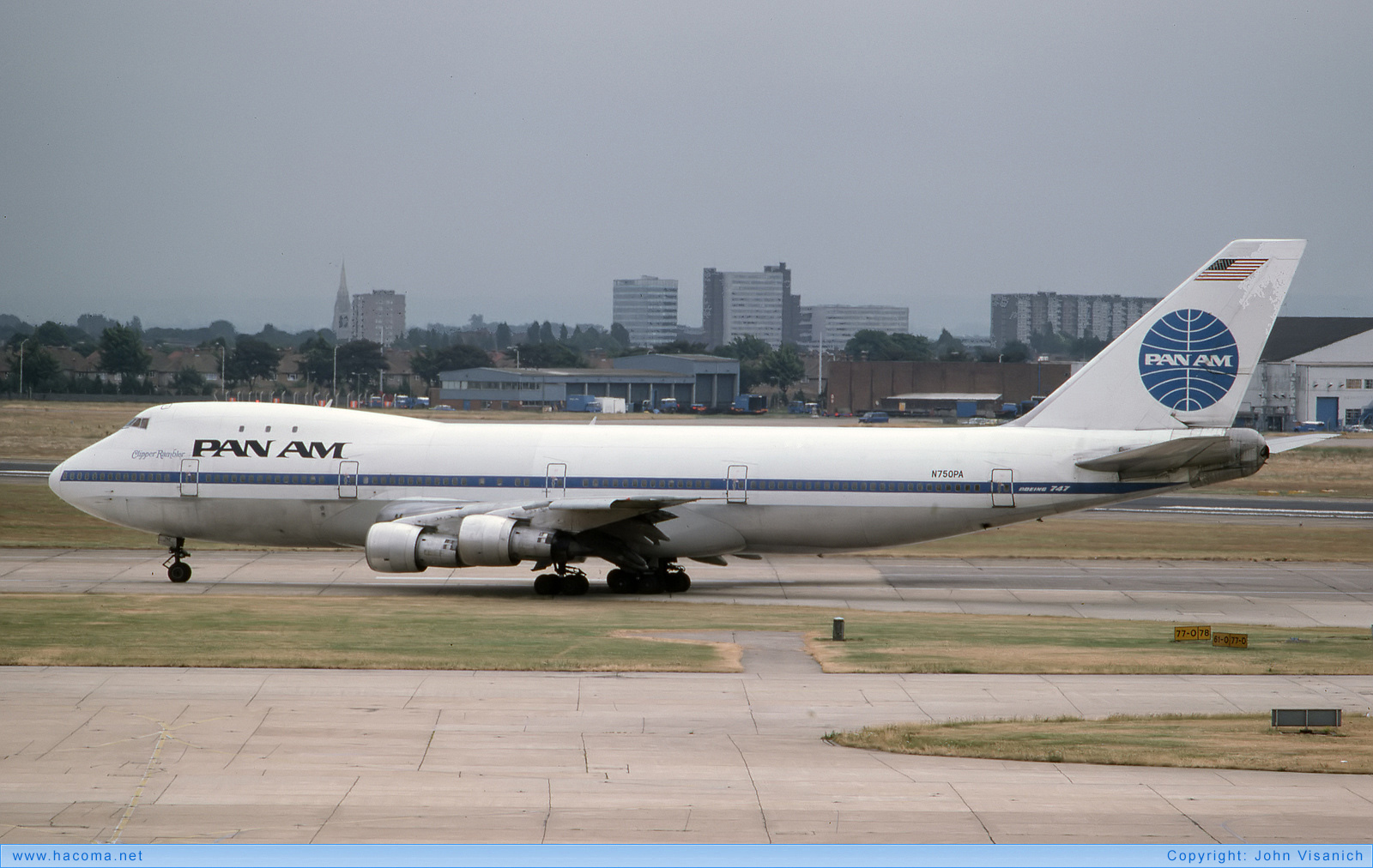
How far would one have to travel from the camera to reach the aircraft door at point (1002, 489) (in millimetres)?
33250

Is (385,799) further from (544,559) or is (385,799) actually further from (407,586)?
(407,586)

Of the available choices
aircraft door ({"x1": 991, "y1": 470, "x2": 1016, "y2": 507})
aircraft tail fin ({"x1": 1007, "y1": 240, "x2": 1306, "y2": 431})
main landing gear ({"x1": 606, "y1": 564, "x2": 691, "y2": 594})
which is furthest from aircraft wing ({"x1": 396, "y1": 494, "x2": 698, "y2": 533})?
aircraft tail fin ({"x1": 1007, "y1": 240, "x2": 1306, "y2": 431})

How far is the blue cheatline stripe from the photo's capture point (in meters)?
33.2

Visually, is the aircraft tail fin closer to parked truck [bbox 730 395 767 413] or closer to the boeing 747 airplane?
the boeing 747 airplane

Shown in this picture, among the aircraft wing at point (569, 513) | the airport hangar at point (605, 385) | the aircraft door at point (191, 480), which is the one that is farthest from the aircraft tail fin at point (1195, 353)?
the airport hangar at point (605, 385)

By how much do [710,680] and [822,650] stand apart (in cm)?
370

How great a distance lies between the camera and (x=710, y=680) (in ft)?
69.0

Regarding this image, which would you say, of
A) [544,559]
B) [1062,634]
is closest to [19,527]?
[544,559]

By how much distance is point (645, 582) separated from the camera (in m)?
34.4

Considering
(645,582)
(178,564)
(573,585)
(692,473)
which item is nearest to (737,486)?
(692,473)

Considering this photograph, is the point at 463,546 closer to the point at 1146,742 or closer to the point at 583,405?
the point at 1146,742

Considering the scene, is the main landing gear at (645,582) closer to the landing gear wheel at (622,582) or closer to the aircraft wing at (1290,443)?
the landing gear wheel at (622,582)

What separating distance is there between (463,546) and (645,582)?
195 inches

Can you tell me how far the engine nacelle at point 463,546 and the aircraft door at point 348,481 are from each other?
227 centimetres
